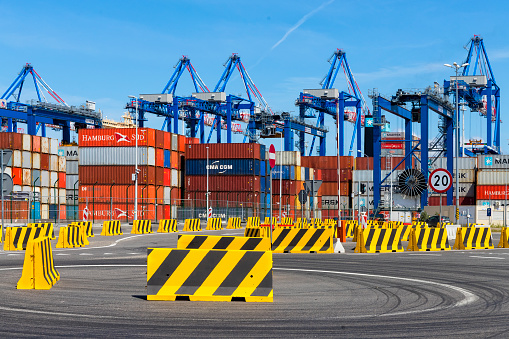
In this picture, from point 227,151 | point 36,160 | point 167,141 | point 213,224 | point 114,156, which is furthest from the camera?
point 227,151

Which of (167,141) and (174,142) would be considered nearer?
(167,141)

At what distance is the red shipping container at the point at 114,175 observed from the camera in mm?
63406

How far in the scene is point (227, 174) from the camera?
228 feet

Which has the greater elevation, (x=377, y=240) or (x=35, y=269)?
(x=35, y=269)

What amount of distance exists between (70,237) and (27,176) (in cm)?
4159

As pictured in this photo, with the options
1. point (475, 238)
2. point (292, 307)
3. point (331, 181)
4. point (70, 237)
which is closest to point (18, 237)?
point (70, 237)

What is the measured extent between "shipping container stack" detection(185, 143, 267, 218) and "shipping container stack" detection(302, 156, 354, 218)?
61.8 feet

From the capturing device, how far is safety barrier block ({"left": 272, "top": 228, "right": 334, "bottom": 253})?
22.8m

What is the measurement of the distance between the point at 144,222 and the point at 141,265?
2531 centimetres

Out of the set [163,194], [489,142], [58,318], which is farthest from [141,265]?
[489,142]

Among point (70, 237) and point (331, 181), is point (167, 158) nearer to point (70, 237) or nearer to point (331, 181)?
point (331, 181)

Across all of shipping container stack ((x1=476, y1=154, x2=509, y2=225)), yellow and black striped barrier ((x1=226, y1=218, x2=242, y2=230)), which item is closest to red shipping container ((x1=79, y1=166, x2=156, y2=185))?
yellow and black striped barrier ((x1=226, y1=218, x2=242, y2=230))

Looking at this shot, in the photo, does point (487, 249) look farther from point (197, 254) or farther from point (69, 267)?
point (197, 254)

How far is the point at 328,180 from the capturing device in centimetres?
9000
